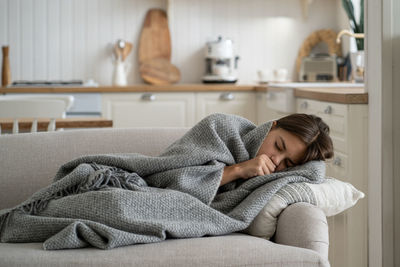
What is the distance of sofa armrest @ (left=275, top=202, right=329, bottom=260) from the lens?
5.01 ft

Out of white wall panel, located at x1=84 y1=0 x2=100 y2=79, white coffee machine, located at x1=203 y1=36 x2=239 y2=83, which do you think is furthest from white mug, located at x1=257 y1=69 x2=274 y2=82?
white wall panel, located at x1=84 y1=0 x2=100 y2=79

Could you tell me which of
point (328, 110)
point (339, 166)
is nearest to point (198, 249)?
point (339, 166)

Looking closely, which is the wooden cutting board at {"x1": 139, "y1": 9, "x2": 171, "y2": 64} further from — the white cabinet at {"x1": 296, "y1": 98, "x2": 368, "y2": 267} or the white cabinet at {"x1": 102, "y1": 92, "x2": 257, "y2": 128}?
the white cabinet at {"x1": 296, "y1": 98, "x2": 368, "y2": 267}

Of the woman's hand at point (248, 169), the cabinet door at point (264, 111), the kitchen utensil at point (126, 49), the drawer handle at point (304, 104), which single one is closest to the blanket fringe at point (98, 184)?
the woman's hand at point (248, 169)

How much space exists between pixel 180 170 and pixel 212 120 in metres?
0.22

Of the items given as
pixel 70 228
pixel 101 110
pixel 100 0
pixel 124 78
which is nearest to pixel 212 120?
pixel 70 228

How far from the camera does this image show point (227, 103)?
4492 mm

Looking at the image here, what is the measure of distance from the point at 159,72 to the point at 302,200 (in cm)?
335

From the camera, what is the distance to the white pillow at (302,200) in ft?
5.54

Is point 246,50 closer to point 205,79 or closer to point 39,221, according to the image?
point 205,79

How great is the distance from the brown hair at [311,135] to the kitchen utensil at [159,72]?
311cm

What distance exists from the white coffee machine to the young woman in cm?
284

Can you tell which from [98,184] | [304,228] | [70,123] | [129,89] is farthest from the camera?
[129,89]

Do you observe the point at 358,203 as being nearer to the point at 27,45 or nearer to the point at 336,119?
the point at 336,119
